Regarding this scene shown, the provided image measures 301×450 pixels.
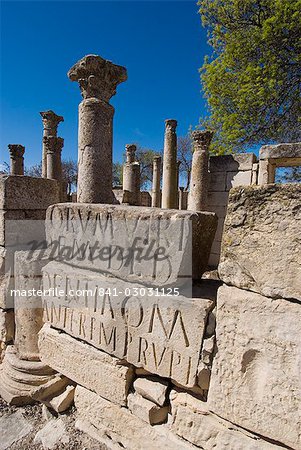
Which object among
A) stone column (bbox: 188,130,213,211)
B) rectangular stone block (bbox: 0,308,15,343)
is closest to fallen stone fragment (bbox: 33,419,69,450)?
rectangular stone block (bbox: 0,308,15,343)

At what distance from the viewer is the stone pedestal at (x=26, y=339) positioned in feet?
8.72

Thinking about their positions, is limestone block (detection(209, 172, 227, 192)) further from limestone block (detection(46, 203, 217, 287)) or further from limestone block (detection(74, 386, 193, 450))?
limestone block (detection(74, 386, 193, 450))

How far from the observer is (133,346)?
6.57ft

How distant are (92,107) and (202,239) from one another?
6.88ft

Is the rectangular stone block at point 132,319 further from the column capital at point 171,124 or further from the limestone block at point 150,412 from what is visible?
the column capital at point 171,124

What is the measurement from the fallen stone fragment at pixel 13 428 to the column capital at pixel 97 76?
3.38 metres

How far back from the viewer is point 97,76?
9.91 ft

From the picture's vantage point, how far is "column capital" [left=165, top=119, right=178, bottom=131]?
1012 centimetres

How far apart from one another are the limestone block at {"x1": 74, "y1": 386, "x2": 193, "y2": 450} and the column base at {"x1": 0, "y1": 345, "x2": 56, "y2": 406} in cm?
53

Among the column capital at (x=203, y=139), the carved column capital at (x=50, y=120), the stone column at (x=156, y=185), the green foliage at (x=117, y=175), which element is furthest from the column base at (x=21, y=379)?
the green foliage at (x=117, y=175)

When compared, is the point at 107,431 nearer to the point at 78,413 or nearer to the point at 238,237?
the point at 78,413

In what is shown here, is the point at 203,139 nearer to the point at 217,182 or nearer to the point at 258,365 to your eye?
the point at 217,182

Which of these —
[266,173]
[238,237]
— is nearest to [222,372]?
[238,237]

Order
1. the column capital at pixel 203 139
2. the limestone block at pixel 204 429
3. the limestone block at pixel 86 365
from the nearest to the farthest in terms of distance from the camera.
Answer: the limestone block at pixel 204 429, the limestone block at pixel 86 365, the column capital at pixel 203 139
